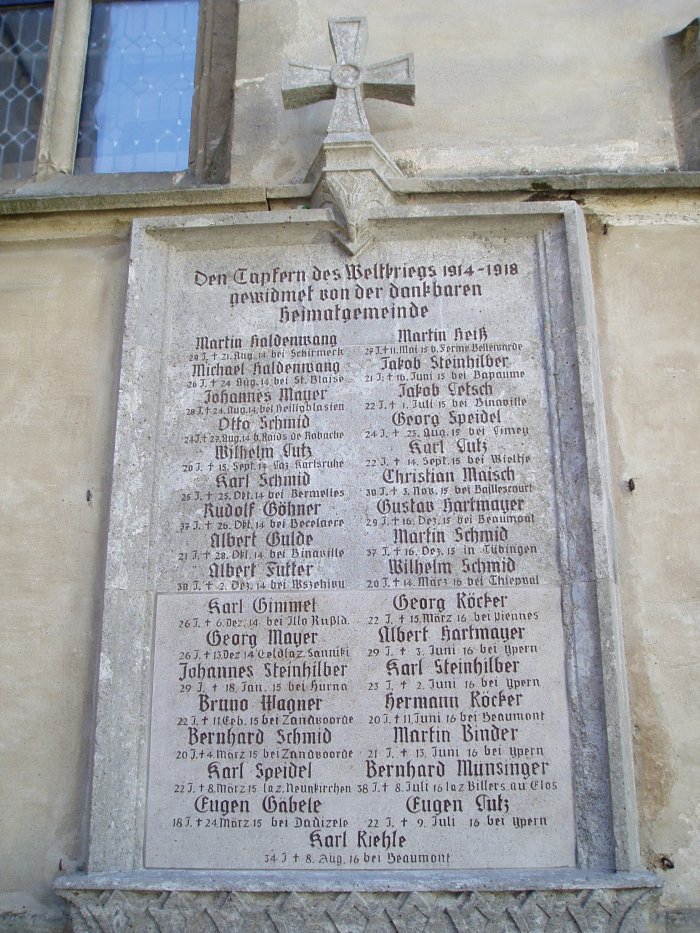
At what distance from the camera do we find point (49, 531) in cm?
446

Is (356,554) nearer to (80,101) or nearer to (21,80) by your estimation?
(80,101)

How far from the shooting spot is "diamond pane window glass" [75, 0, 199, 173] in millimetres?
5742

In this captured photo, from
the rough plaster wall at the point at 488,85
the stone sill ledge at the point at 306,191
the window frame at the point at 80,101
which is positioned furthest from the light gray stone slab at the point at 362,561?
the window frame at the point at 80,101

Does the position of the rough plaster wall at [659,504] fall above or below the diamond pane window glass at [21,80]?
below

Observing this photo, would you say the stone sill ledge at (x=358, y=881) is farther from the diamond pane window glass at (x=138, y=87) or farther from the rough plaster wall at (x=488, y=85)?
the diamond pane window glass at (x=138, y=87)

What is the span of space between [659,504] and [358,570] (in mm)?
1419

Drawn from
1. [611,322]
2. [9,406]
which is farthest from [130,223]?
[611,322]

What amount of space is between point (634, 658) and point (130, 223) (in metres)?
3.26

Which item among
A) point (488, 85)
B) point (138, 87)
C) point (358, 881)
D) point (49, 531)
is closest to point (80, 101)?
point (138, 87)

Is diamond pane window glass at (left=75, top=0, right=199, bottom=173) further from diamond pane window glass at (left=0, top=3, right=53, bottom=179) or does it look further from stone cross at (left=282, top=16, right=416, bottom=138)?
stone cross at (left=282, top=16, right=416, bottom=138)

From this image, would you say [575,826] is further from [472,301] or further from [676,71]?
[676,71]

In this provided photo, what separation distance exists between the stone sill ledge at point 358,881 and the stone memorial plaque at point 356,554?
51 millimetres

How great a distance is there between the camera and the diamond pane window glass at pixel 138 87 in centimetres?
574

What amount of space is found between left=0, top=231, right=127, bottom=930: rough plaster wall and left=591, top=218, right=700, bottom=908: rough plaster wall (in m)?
2.39
